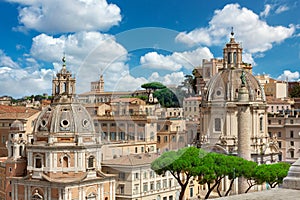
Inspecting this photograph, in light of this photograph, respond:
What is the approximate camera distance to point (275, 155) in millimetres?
47375

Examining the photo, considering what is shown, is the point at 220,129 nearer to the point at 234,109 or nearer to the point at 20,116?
the point at 234,109

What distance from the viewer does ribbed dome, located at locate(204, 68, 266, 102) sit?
153 ft

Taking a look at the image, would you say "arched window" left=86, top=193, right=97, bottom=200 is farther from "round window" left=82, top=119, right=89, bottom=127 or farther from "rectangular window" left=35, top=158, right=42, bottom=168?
"round window" left=82, top=119, right=89, bottom=127

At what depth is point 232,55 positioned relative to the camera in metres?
49.0

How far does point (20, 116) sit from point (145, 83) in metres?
36.0

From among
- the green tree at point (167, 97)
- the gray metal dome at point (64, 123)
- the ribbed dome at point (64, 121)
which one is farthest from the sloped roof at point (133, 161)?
the green tree at point (167, 97)

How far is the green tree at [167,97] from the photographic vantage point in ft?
67.4

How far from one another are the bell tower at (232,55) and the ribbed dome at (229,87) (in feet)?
3.57

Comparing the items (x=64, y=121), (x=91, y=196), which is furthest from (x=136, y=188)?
(x=64, y=121)

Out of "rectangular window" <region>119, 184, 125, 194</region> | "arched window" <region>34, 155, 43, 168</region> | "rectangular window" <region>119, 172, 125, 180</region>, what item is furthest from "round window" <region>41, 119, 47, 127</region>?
"rectangular window" <region>119, 184, 125, 194</region>

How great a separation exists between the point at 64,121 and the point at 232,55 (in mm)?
17142

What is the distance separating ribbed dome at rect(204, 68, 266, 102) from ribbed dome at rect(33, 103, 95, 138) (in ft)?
40.6

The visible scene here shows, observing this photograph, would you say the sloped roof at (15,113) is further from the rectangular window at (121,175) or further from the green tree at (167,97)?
the green tree at (167,97)

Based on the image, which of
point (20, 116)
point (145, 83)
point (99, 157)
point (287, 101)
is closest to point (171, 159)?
point (99, 157)
